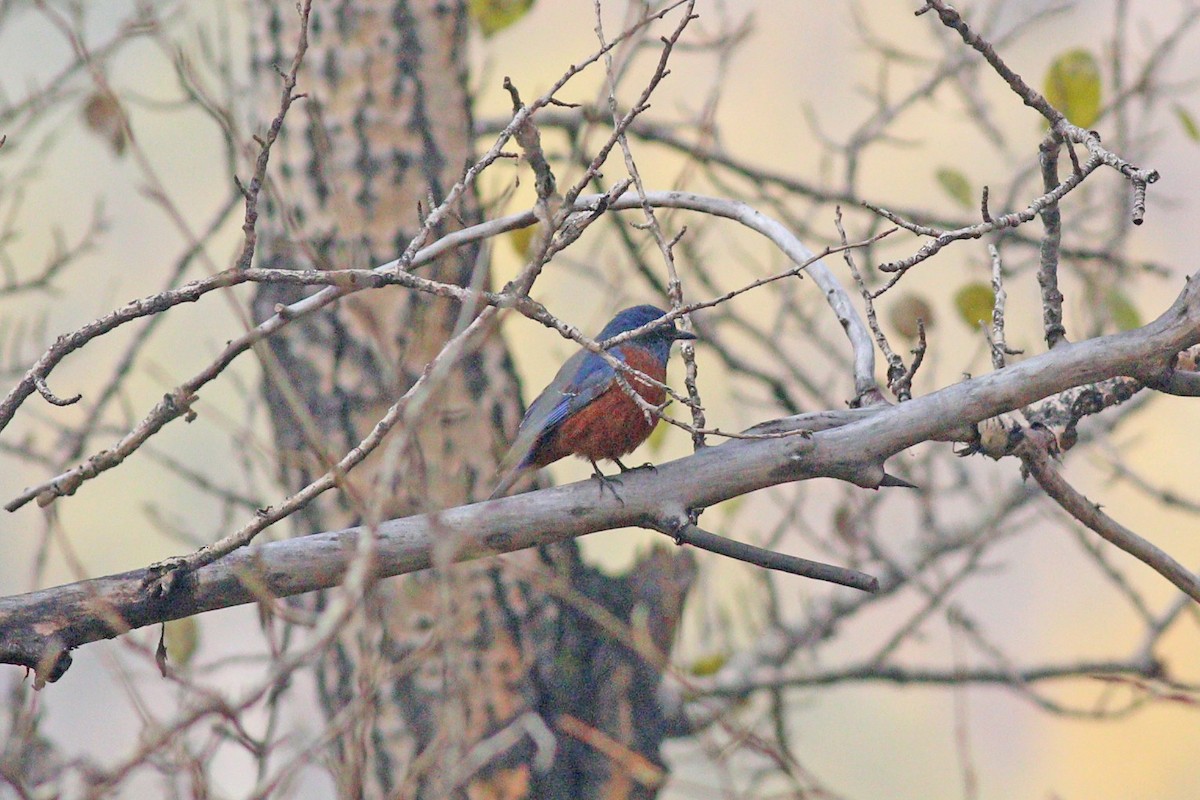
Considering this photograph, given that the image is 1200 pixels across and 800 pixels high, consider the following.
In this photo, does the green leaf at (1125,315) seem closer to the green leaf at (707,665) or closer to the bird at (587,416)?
the bird at (587,416)

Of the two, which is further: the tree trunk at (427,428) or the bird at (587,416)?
the tree trunk at (427,428)

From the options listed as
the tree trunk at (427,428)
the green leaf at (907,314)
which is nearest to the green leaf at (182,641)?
the tree trunk at (427,428)

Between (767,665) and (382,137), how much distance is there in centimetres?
284

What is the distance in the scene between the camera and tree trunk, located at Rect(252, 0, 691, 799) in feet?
15.2

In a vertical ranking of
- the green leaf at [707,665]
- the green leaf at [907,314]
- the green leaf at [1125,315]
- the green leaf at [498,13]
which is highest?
the green leaf at [498,13]

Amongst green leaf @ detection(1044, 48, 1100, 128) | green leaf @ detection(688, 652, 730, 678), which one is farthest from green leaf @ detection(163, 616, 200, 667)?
green leaf @ detection(1044, 48, 1100, 128)

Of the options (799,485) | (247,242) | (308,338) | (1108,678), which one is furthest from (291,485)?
(1108,678)

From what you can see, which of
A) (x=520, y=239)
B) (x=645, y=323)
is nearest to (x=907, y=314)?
(x=645, y=323)

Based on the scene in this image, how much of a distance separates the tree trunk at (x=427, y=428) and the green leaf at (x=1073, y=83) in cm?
209

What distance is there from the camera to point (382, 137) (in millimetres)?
4934

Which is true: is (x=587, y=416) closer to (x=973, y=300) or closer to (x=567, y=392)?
(x=567, y=392)

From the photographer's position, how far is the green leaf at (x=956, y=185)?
15.2 ft

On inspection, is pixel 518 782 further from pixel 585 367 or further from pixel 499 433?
pixel 585 367

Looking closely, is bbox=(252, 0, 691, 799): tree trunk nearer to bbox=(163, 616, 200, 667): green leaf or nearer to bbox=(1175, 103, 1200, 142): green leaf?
bbox=(163, 616, 200, 667): green leaf
